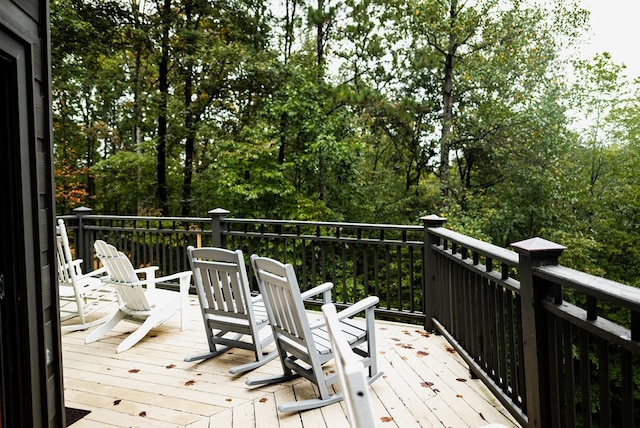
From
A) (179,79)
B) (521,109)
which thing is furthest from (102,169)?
(521,109)

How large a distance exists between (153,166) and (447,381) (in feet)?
34.9

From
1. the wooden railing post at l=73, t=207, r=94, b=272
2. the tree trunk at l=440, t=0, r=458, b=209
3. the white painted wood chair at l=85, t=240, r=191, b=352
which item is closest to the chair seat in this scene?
the white painted wood chair at l=85, t=240, r=191, b=352

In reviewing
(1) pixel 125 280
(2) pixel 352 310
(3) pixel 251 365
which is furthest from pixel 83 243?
(2) pixel 352 310

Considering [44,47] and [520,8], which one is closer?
[44,47]

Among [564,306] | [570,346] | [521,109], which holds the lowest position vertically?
[570,346]

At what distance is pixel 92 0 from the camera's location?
10258 millimetres

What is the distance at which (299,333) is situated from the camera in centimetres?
270

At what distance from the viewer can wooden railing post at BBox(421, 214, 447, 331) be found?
3.90 meters

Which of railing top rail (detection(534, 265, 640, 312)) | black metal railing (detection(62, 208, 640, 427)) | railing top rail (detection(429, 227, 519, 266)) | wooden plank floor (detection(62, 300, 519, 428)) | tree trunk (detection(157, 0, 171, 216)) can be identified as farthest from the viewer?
tree trunk (detection(157, 0, 171, 216))

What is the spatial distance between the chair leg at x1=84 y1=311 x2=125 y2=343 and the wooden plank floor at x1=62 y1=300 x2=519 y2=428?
0.07 meters

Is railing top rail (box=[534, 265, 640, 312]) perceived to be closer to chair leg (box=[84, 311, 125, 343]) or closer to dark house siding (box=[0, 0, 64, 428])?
dark house siding (box=[0, 0, 64, 428])

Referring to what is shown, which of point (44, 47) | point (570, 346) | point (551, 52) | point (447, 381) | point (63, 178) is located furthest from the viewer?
point (63, 178)

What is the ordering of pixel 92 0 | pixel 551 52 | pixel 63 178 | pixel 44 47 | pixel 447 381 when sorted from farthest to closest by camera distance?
pixel 63 178, pixel 551 52, pixel 92 0, pixel 447 381, pixel 44 47

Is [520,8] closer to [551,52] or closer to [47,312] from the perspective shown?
[551,52]
